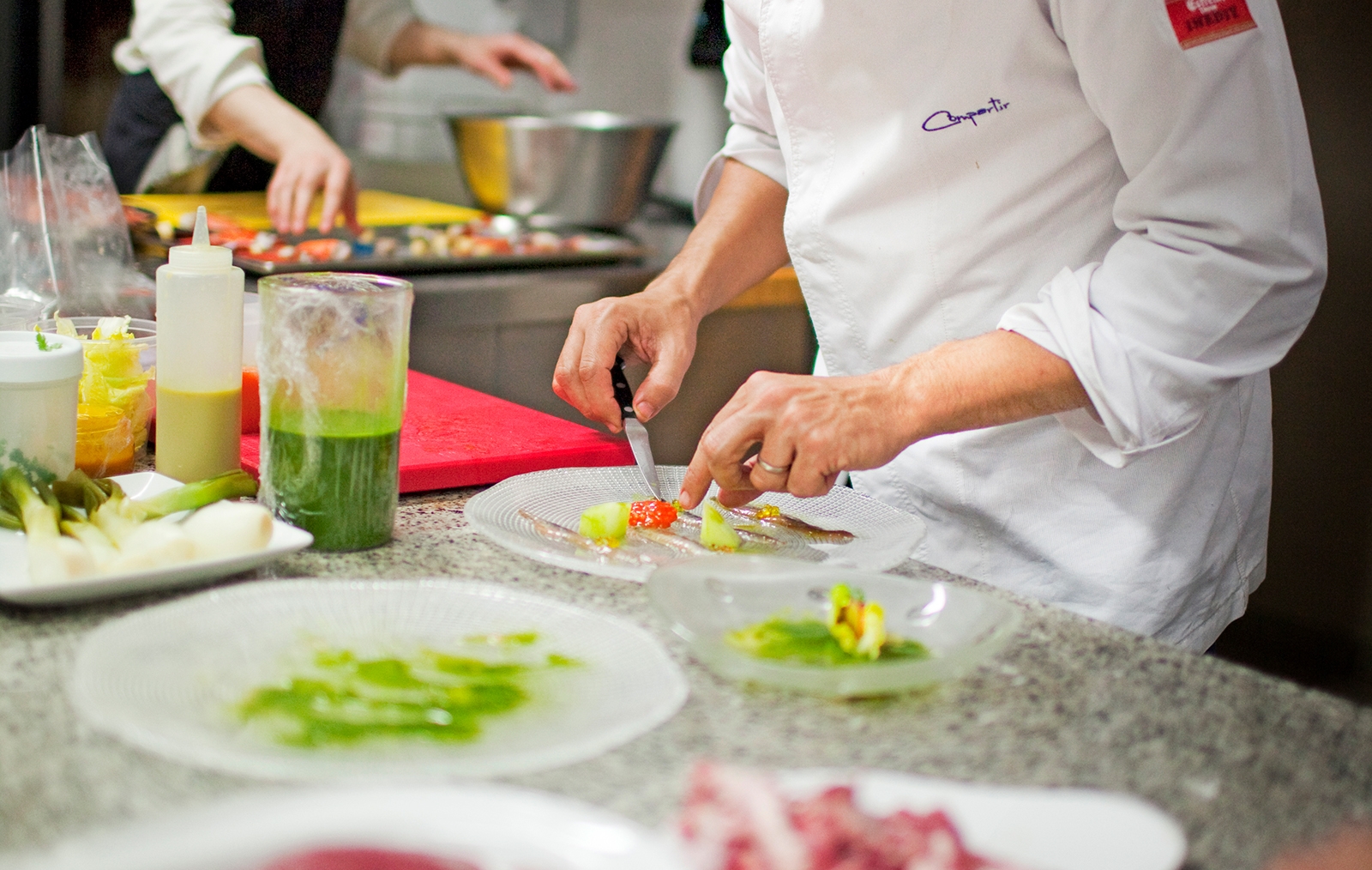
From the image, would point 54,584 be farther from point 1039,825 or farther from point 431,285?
point 431,285

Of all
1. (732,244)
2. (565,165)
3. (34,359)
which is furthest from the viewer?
(565,165)

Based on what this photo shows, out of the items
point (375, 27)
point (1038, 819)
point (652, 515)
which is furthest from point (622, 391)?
point (375, 27)

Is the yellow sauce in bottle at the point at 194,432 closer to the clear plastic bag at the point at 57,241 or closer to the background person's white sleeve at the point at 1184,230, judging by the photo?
the clear plastic bag at the point at 57,241

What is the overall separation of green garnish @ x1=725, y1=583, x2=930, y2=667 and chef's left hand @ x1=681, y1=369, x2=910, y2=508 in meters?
0.21

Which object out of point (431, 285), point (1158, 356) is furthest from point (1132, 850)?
point (431, 285)

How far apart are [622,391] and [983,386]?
40 centimetres

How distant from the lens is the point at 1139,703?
83 cm

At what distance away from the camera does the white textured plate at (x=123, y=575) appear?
85 centimetres

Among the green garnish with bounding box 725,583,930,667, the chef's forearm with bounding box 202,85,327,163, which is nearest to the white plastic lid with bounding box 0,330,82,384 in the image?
the green garnish with bounding box 725,583,930,667

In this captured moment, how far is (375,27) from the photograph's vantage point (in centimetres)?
294

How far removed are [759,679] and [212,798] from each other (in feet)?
1.04

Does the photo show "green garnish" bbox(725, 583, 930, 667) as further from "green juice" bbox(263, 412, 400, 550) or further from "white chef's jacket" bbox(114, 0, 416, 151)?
"white chef's jacket" bbox(114, 0, 416, 151)

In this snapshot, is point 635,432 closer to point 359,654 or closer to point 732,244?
point 732,244

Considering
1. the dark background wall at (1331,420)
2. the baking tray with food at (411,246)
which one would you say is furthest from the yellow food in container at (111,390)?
the dark background wall at (1331,420)
